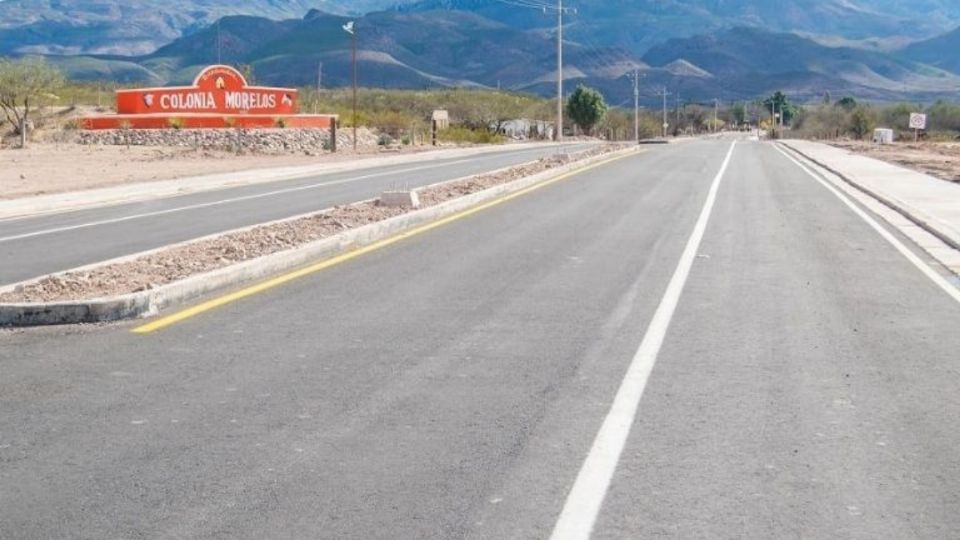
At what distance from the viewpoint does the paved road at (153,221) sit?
48.9 feet

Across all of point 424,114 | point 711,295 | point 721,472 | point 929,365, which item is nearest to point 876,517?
point 721,472

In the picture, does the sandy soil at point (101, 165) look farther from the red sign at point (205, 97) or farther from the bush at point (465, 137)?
the bush at point (465, 137)

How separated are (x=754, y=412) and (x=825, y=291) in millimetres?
5020

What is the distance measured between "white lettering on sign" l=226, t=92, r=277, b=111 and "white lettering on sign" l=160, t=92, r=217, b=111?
932mm

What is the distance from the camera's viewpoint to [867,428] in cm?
681

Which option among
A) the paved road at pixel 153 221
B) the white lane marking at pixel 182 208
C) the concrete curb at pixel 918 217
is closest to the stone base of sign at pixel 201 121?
the white lane marking at pixel 182 208

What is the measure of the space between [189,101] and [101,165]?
17661 mm

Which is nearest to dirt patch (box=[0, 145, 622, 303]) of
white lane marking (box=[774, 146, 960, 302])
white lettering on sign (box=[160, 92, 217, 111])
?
white lane marking (box=[774, 146, 960, 302])

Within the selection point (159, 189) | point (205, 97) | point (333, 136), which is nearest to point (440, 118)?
point (333, 136)

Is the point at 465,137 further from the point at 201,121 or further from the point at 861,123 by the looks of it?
the point at 861,123

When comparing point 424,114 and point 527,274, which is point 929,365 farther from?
point 424,114

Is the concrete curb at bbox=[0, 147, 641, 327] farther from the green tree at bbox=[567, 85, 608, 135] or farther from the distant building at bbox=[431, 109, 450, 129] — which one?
the green tree at bbox=[567, 85, 608, 135]

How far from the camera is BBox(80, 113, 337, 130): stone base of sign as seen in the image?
55625 mm

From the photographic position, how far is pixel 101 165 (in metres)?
40.6
